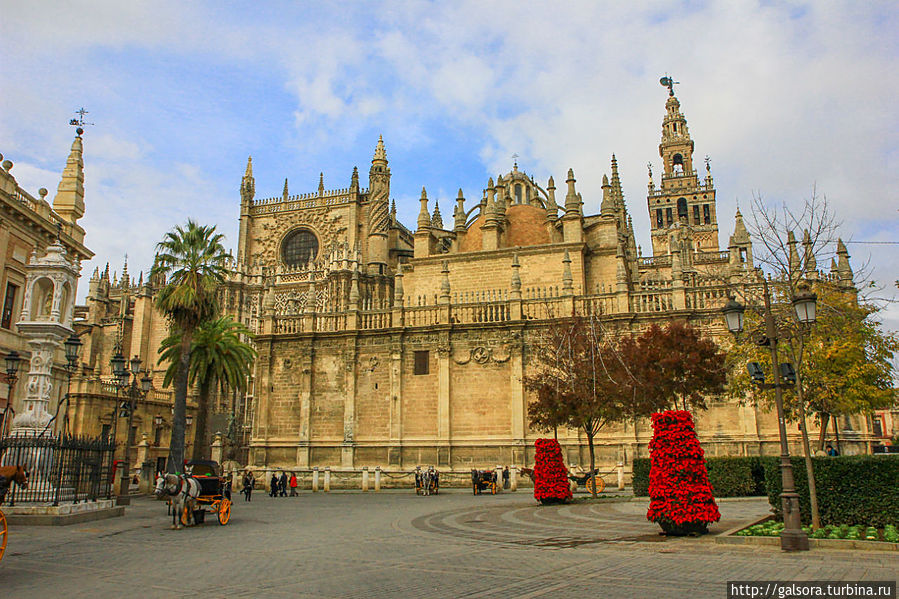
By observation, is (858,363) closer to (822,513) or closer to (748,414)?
(748,414)

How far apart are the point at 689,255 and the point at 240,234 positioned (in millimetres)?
38300

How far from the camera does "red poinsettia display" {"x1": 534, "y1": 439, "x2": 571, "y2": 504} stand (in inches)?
712

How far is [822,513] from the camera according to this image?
36.4ft

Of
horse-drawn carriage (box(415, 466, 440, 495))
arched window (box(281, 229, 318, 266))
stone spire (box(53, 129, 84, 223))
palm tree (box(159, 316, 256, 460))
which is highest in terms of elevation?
arched window (box(281, 229, 318, 266))

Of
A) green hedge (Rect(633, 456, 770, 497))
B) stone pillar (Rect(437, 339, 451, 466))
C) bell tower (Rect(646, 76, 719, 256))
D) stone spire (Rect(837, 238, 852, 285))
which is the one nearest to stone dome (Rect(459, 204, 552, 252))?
stone pillar (Rect(437, 339, 451, 466))

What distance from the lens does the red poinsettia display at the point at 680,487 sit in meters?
11.0

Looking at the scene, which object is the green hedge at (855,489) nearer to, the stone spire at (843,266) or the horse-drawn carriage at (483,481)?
the horse-drawn carriage at (483,481)

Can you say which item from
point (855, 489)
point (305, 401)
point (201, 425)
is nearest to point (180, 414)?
point (201, 425)

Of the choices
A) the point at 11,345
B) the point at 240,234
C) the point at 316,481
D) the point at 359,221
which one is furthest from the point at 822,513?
the point at 240,234

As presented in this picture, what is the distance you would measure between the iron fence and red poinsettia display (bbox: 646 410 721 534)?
12.7 m

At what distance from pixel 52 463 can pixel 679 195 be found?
79.4 meters

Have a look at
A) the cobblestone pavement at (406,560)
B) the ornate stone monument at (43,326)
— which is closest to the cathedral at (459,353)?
the ornate stone monument at (43,326)

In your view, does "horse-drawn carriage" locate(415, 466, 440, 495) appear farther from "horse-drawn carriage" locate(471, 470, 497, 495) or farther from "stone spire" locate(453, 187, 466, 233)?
"stone spire" locate(453, 187, 466, 233)

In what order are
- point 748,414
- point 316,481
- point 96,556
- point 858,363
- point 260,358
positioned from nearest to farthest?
point 96,556 → point 858,363 → point 748,414 → point 316,481 → point 260,358
